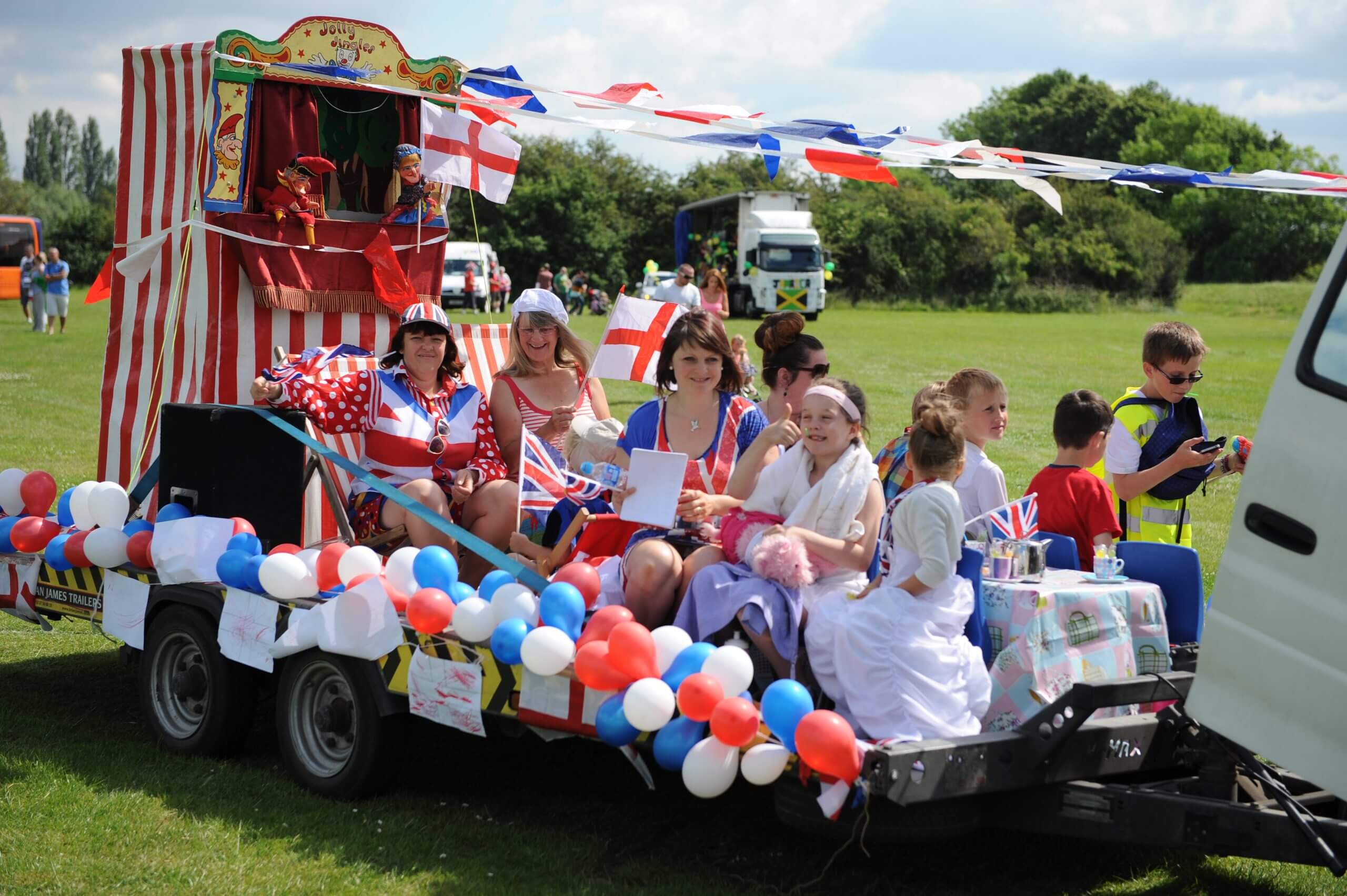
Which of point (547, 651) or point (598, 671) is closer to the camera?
point (598, 671)

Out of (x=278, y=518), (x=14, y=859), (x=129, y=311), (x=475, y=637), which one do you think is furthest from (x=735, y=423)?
(x=129, y=311)

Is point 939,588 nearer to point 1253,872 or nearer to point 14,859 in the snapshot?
point 1253,872

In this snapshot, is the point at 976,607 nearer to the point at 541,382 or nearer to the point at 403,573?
the point at 403,573

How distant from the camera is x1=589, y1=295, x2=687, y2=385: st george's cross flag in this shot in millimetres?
6324

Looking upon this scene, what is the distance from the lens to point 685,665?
161 inches

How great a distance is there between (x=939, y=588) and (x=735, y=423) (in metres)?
1.51

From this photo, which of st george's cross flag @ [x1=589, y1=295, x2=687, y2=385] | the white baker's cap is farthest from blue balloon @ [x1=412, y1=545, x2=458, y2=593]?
the white baker's cap

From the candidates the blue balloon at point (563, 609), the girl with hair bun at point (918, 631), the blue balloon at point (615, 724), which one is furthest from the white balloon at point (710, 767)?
the blue balloon at point (563, 609)

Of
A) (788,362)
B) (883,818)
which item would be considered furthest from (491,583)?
(788,362)

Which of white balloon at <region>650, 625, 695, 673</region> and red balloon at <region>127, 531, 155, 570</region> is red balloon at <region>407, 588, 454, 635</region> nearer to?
white balloon at <region>650, 625, 695, 673</region>

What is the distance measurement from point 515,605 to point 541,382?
8.17 feet

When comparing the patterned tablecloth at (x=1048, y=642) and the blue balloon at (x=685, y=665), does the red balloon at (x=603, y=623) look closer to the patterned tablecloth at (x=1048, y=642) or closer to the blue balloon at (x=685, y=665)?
the blue balloon at (x=685, y=665)

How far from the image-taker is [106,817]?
194 inches

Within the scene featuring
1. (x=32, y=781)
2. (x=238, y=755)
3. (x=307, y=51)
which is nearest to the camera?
(x=32, y=781)
